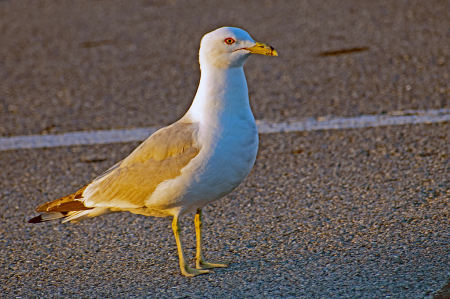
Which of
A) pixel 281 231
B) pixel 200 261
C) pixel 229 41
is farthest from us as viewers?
pixel 281 231

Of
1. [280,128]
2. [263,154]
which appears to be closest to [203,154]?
[263,154]

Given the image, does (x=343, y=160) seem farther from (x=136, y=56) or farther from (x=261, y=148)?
(x=136, y=56)

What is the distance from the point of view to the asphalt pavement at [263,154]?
3.51m

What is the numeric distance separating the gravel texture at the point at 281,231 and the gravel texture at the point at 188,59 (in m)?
1.00

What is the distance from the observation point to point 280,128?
607cm

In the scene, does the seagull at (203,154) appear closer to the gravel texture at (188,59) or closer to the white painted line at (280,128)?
the white painted line at (280,128)

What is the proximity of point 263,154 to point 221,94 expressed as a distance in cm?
211

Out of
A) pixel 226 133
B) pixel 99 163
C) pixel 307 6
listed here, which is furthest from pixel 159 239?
pixel 307 6

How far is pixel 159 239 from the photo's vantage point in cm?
409

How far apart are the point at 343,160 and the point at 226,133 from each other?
2107 mm

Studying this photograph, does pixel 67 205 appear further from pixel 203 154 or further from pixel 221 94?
pixel 221 94

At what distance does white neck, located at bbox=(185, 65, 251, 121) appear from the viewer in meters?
3.48

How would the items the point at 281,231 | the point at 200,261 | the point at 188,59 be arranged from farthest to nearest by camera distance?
1. the point at 188,59
2. the point at 281,231
3. the point at 200,261

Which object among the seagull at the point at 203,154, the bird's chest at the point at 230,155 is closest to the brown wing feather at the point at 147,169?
the seagull at the point at 203,154
